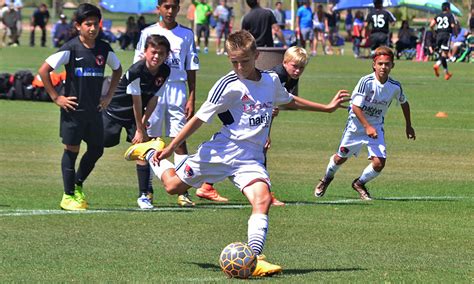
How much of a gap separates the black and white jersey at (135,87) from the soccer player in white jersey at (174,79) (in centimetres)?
27

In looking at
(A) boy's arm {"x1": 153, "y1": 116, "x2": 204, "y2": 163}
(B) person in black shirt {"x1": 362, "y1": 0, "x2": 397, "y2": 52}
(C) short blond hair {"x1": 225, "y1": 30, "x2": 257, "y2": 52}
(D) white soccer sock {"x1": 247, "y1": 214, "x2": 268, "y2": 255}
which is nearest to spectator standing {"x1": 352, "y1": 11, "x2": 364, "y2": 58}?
(B) person in black shirt {"x1": 362, "y1": 0, "x2": 397, "y2": 52}

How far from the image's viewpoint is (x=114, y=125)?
12.9 meters

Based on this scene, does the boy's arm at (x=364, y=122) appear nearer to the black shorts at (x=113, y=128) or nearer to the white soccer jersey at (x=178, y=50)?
the white soccer jersey at (x=178, y=50)

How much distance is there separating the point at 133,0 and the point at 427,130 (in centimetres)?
3077

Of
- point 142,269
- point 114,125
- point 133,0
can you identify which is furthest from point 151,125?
point 133,0

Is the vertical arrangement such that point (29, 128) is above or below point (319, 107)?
below

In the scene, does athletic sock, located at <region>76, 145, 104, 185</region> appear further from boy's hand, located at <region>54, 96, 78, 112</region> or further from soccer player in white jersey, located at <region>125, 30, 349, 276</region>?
soccer player in white jersey, located at <region>125, 30, 349, 276</region>

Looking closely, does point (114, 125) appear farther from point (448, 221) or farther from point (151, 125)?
point (448, 221)

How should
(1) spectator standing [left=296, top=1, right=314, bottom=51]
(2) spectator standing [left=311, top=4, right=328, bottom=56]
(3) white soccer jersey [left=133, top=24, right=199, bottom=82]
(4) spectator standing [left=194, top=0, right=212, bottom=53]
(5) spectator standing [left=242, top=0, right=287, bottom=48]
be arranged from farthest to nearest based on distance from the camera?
1. (2) spectator standing [left=311, top=4, right=328, bottom=56]
2. (4) spectator standing [left=194, top=0, right=212, bottom=53]
3. (1) spectator standing [left=296, top=1, right=314, bottom=51]
4. (5) spectator standing [left=242, top=0, right=287, bottom=48]
5. (3) white soccer jersey [left=133, top=24, right=199, bottom=82]

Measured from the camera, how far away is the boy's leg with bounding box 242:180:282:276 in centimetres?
843

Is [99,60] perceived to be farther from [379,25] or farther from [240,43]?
[379,25]

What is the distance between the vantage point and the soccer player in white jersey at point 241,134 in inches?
340

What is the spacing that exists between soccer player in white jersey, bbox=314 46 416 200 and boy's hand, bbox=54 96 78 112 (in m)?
3.28

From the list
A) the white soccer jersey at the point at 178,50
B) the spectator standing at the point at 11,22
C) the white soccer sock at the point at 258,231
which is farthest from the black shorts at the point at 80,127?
the spectator standing at the point at 11,22
